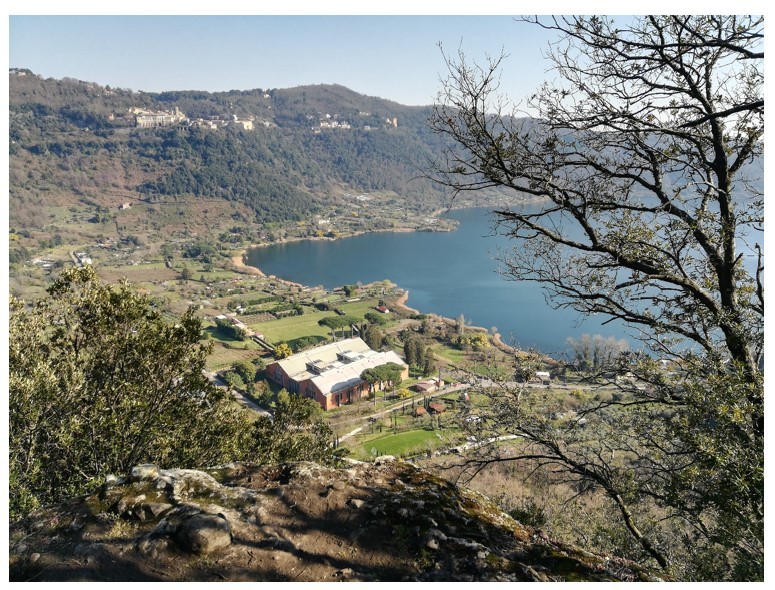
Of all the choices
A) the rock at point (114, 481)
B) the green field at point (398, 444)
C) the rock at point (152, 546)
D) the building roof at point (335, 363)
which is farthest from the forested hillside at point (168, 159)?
the rock at point (152, 546)

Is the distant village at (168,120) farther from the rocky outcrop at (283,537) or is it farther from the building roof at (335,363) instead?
the rocky outcrop at (283,537)

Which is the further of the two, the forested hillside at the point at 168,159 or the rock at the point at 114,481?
the forested hillside at the point at 168,159

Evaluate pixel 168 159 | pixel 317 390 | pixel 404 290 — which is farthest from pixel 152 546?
pixel 168 159

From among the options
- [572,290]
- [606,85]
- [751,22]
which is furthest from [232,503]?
[751,22]

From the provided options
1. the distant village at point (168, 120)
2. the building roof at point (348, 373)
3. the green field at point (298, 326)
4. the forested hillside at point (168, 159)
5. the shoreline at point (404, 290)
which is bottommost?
the building roof at point (348, 373)

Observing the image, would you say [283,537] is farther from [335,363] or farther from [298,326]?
[298,326]

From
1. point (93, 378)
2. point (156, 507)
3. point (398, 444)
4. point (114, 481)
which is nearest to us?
point (156, 507)

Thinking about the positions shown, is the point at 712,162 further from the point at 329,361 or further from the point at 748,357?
the point at 329,361

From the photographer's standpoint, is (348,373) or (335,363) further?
(335,363)
